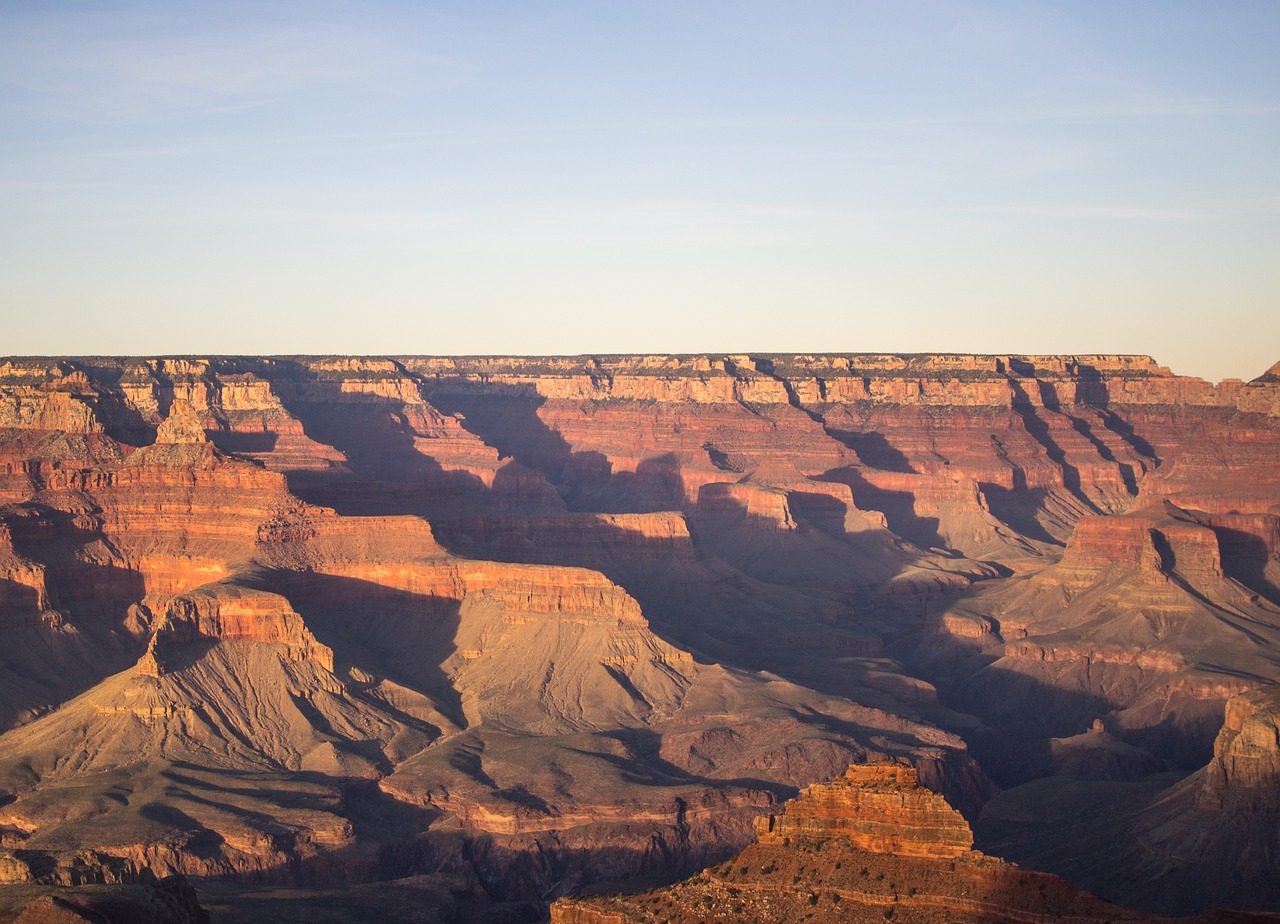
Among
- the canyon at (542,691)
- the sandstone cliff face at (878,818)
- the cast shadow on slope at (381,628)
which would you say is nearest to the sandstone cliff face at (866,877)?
the sandstone cliff face at (878,818)

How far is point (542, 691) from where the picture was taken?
10425cm

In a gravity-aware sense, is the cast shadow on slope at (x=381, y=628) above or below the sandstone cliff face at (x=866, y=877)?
below

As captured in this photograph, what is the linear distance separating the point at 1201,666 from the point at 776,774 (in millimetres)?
40931

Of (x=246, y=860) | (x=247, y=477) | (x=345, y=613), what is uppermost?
(x=247, y=477)

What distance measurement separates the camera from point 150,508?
118 m

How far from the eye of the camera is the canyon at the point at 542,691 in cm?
7712

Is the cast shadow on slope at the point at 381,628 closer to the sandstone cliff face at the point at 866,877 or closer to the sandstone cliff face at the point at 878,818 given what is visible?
the sandstone cliff face at the point at 866,877

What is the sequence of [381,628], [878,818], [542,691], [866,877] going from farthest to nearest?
1. [381,628]
2. [542,691]
3. [878,818]
4. [866,877]

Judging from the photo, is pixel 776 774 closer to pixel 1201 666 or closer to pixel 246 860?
pixel 246 860

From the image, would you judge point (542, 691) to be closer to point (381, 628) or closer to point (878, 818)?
point (381, 628)

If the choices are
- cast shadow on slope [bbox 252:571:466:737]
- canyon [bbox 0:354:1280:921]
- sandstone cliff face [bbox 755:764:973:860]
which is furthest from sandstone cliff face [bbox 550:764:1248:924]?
cast shadow on slope [bbox 252:571:466:737]

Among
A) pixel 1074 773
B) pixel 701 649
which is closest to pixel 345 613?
pixel 701 649

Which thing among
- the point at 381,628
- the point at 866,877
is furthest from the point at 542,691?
the point at 866,877

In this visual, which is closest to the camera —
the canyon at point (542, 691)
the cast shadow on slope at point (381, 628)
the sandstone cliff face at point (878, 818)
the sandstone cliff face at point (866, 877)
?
the sandstone cliff face at point (866, 877)
